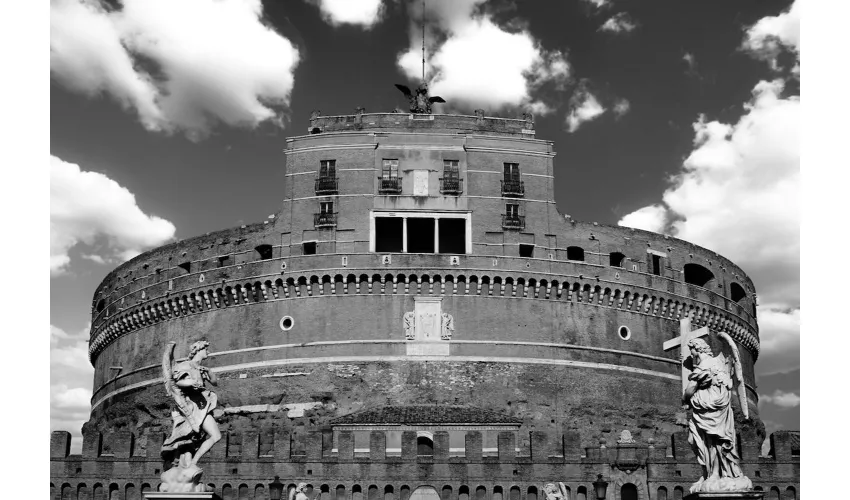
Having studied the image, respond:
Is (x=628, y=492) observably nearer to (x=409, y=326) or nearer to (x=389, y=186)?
(x=409, y=326)

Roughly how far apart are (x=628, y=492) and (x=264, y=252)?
65.6ft

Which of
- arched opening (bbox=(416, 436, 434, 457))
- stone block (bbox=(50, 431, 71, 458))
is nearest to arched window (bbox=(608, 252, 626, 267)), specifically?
arched opening (bbox=(416, 436, 434, 457))

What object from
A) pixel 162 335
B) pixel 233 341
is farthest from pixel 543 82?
pixel 162 335

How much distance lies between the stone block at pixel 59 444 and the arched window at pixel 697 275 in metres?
28.5

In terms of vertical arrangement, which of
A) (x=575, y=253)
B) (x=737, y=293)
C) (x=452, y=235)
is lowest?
(x=737, y=293)

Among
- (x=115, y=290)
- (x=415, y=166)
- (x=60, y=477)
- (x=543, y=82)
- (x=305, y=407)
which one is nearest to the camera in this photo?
(x=60, y=477)

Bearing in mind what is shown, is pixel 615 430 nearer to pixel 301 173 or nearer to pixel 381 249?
pixel 381 249

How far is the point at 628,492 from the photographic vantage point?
3400cm

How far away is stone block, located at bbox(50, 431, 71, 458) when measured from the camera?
3328cm

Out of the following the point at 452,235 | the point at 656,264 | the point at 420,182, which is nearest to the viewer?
the point at 420,182

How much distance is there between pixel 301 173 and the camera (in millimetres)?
45750

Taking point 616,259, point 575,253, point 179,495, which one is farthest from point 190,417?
point 616,259

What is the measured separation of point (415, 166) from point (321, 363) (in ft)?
30.8

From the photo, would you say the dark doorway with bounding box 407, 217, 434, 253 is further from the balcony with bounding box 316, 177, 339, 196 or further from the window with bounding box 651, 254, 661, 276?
the window with bounding box 651, 254, 661, 276
